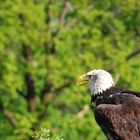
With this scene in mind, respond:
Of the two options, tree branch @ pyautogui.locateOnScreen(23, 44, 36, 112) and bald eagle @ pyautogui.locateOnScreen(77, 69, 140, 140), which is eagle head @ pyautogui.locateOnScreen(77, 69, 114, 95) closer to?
bald eagle @ pyautogui.locateOnScreen(77, 69, 140, 140)

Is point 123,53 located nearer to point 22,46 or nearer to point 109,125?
point 22,46

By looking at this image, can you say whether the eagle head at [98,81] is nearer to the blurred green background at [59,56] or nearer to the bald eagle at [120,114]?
the bald eagle at [120,114]

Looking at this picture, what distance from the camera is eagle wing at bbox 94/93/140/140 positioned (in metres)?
14.5

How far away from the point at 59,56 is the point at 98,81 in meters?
16.0

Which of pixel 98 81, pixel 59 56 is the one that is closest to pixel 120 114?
pixel 98 81

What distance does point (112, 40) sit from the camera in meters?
34.1

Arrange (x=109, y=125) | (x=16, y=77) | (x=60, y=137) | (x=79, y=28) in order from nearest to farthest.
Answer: (x=60, y=137) → (x=109, y=125) → (x=16, y=77) → (x=79, y=28)

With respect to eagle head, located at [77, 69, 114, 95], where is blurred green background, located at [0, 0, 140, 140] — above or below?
below

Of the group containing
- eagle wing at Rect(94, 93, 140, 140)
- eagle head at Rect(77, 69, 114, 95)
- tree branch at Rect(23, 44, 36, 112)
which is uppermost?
eagle head at Rect(77, 69, 114, 95)

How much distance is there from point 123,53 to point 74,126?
3.81 metres

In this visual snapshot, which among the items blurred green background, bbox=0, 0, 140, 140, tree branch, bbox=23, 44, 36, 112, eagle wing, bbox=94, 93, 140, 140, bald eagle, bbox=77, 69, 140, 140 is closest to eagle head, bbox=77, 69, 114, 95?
bald eagle, bbox=77, 69, 140, 140

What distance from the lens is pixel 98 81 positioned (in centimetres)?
1630

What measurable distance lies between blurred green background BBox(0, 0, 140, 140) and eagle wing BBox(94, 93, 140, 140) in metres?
15.4

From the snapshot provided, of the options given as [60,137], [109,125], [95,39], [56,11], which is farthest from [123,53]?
[60,137]
